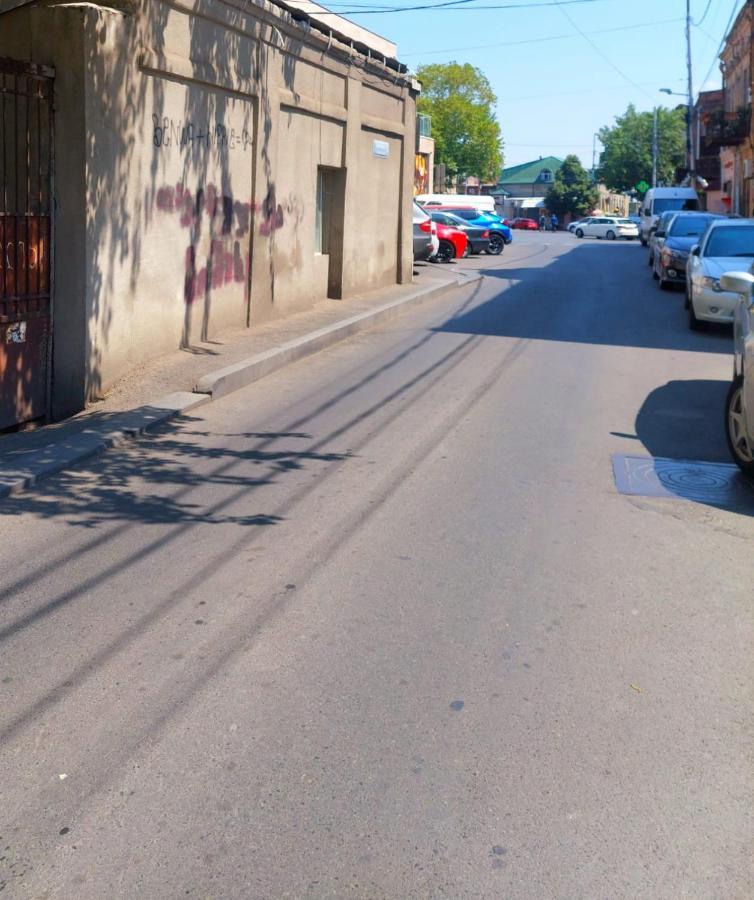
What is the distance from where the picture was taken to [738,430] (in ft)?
26.7

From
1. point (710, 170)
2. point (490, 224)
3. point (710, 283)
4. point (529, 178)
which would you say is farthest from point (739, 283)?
point (529, 178)

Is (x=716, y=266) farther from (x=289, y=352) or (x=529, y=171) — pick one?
(x=529, y=171)

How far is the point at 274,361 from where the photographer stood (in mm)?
12438

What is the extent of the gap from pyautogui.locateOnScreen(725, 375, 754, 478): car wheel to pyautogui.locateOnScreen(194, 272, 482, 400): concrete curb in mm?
4889

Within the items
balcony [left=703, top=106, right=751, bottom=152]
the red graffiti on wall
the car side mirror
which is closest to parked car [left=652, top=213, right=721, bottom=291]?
the red graffiti on wall

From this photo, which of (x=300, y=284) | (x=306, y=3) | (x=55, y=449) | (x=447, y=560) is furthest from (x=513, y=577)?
(x=306, y=3)

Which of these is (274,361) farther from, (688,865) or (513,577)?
(688,865)

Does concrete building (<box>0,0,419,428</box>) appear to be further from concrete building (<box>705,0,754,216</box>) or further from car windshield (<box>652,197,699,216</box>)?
car windshield (<box>652,197,699,216</box>)

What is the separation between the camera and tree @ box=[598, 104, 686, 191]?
94.4m

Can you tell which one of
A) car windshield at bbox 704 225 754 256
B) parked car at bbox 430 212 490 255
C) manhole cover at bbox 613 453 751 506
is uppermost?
parked car at bbox 430 212 490 255

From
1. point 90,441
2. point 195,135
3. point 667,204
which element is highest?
point 667,204

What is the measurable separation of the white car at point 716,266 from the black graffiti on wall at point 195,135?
21.1 ft

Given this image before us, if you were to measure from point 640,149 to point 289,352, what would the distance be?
289 feet

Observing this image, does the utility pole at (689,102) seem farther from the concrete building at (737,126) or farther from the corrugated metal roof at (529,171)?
the corrugated metal roof at (529,171)
